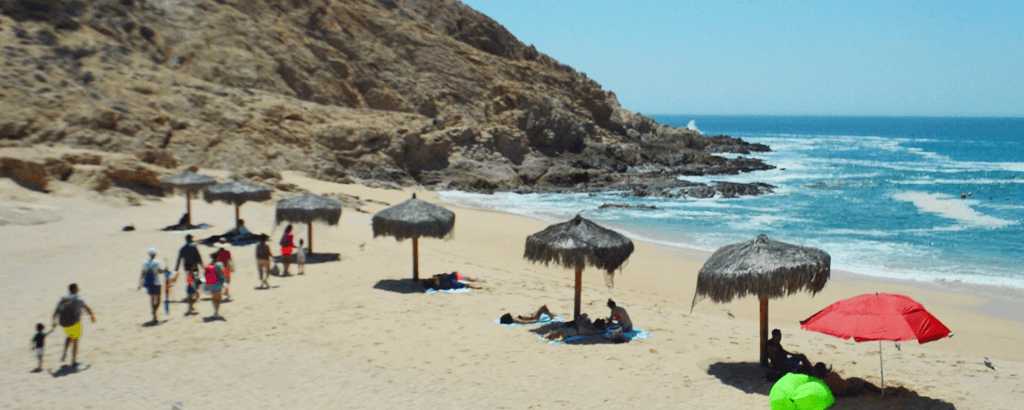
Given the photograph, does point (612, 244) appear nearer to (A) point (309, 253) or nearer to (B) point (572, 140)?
(A) point (309, 253)

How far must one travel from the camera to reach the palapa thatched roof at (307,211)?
13.9 m

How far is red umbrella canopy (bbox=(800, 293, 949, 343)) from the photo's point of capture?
6.43m

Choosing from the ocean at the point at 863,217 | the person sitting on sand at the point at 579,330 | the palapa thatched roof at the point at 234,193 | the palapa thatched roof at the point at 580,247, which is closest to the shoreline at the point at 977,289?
the ocean at the point at 863,217

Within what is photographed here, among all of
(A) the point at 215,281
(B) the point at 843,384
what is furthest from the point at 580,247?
(A) the point at 215,281

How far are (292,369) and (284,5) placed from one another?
127 ft

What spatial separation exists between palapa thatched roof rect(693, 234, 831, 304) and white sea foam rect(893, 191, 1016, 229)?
71.5ft

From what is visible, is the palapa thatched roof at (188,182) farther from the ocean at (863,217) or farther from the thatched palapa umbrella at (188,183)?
the ocean at (863,217)


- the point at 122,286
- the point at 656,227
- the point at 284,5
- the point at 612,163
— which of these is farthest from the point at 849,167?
the point at 122,286

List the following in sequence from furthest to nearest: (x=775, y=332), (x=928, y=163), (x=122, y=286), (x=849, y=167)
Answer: (x=928, y=163), (x=849, y=167), (x=122, y=286), (x=775, y=332)

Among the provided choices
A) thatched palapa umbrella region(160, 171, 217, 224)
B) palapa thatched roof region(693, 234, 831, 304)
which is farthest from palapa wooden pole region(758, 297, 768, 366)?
thatched palapa umbrella region(160, 171, 217, 224)

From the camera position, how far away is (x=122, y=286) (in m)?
11.2

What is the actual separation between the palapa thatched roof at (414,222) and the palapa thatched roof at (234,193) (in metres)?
5.29

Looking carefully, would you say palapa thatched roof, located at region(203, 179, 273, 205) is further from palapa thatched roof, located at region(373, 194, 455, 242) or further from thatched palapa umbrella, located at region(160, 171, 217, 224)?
palapa thatched roof, located at region(373, 194, 455, 242)

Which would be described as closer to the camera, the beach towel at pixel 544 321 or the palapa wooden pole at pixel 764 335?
the palapa wooden pole at pixel 764 335
